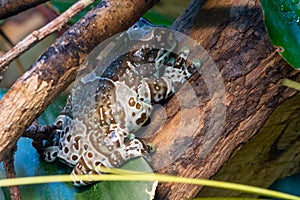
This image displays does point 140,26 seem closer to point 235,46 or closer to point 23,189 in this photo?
point 235,46

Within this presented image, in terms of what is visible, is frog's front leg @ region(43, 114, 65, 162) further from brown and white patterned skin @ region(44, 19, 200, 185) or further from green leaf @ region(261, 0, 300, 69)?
green leaf @ region(261, 0, 300, 69)

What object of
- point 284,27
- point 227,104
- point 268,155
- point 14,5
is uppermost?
point 14,5

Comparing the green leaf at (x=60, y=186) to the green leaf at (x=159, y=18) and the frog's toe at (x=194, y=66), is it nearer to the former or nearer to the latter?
the frog's toe at (x=194, y=66)

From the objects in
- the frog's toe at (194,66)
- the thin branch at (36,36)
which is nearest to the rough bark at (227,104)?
the frog's toe at (194,66)

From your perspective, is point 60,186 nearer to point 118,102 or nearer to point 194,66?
point 118,102

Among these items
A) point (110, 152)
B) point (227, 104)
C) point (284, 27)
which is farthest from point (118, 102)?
point (284, 27)

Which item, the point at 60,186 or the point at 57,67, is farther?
the point at 60,186
